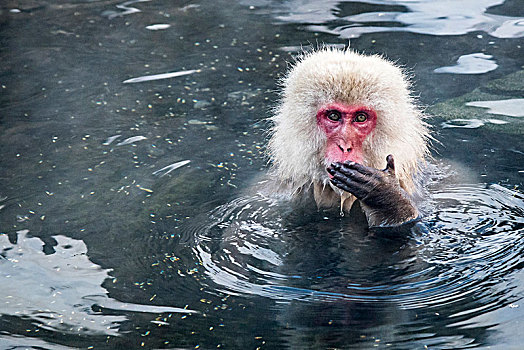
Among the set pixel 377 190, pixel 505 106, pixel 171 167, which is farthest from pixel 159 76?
pixel 377 190

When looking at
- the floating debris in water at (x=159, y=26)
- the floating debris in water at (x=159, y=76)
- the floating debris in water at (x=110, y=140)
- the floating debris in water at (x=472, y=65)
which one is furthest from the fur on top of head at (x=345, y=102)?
the floating debris in water at (x=159, y=26)

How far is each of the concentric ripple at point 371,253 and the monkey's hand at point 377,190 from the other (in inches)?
4.2

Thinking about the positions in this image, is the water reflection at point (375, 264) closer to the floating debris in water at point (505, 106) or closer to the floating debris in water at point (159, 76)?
the floating debris in water at point (505, 106)

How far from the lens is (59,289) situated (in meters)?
3.58

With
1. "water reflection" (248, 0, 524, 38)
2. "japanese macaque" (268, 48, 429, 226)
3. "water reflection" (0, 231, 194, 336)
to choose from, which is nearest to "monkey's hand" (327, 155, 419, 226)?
"japanese macaque" (268, 48, 429, 226)

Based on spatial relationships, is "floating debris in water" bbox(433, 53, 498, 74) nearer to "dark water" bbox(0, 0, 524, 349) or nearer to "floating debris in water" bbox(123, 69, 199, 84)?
Answer: "dark water" bbox(0, 0, 524, 349)

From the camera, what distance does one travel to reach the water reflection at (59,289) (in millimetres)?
3314

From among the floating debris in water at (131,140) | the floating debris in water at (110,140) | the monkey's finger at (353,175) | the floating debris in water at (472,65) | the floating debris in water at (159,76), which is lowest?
the floating debris in water at (131,140)

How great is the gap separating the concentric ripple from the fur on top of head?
11.4 inches

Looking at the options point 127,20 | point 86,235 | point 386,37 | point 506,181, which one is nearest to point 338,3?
point 386,37

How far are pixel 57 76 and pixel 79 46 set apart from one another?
2.40 ft

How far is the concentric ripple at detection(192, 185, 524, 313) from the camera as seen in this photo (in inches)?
137

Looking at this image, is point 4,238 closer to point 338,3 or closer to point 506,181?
point 506,181

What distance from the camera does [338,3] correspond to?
296 inches
